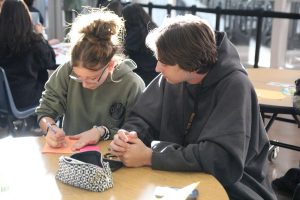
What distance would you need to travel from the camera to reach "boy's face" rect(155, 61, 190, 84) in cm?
150

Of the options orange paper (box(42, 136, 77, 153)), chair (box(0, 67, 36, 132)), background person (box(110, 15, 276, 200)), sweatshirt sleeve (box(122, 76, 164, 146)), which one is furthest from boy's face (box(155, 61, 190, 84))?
chair (box(0, 67, 36, 132))

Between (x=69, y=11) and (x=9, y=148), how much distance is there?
13.0 feet

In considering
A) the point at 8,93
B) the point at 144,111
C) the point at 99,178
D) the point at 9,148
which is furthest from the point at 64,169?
the point at 8,93

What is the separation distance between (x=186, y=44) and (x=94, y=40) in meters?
0.44

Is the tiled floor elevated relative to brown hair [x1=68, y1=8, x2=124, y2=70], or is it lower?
lower

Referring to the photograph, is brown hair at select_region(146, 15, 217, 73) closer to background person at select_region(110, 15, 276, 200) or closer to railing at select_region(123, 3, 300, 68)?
background person at select_region(110, 15, 276, 200)

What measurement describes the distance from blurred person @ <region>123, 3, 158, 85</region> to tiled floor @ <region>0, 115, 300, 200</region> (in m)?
0.98

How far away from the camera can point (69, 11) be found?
532 cm

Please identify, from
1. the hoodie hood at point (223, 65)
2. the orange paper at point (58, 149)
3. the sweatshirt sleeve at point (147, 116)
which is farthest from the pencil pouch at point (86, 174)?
the hoodie hood at point (223, 65)

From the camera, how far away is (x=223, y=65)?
5.00 feet

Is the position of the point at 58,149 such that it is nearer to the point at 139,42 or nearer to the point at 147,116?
the point at 147,116

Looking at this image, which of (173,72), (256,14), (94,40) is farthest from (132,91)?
(256,14)

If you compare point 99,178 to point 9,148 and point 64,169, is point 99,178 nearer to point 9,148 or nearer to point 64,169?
point 64,169

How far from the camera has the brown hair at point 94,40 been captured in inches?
67.1
